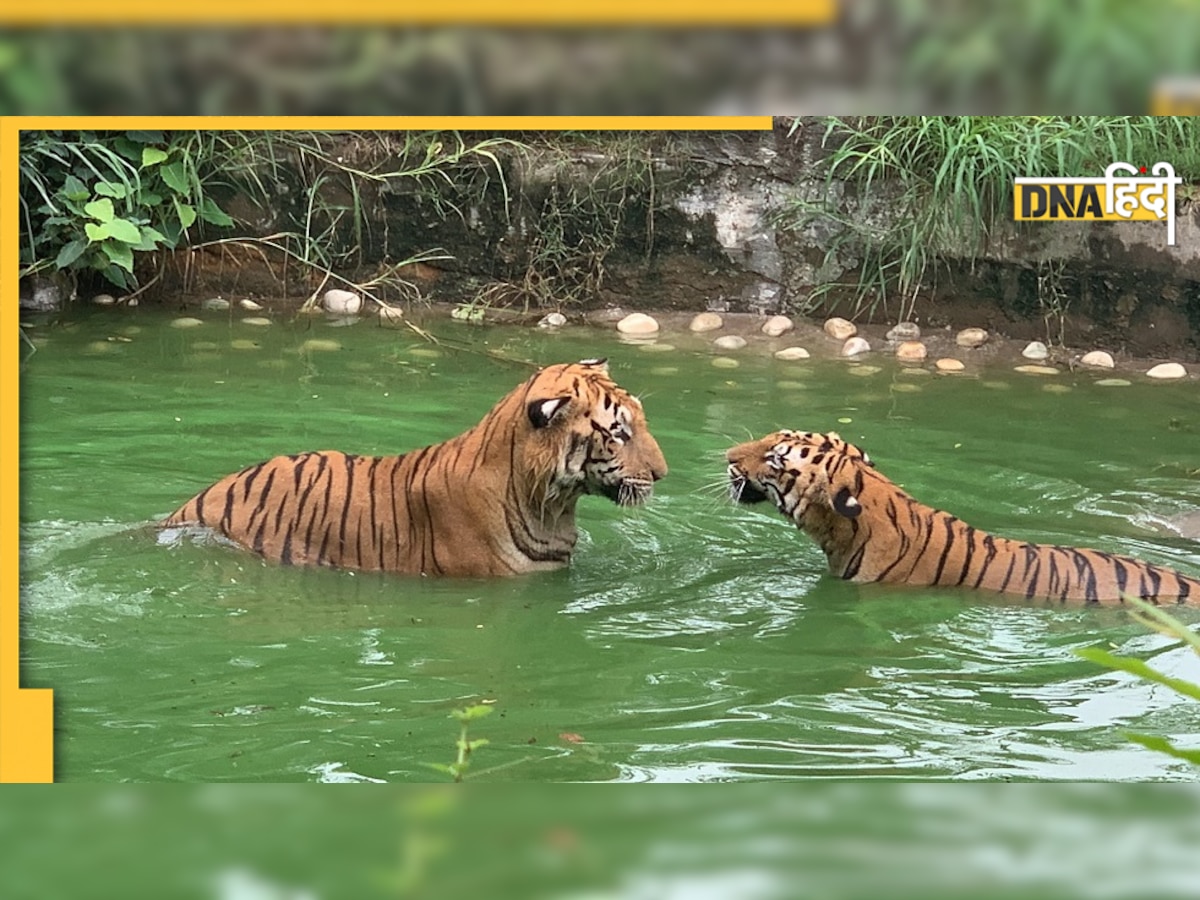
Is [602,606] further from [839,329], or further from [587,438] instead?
[839,329]

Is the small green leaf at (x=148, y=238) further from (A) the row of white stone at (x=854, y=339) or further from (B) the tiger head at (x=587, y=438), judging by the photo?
(B) the tiger head at (x=587, y=438)

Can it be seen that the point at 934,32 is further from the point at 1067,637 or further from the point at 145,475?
the point at 145,475

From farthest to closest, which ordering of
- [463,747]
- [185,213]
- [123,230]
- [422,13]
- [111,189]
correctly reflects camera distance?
[185,213] < [123,230] < [111,189] < [463,747] < [422,13]

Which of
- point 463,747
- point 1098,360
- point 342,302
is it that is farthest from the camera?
point 342,302

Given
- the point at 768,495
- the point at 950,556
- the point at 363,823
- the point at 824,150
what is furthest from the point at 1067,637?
the point at 824,150

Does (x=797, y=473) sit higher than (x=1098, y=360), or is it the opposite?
(x=1098, y=360)

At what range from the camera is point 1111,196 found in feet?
7.46

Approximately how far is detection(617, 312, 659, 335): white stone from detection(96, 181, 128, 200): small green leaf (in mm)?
2286

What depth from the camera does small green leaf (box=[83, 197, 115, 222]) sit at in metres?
6.50

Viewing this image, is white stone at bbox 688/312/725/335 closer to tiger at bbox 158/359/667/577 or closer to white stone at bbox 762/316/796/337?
white stone at bbox 762/316/796/337

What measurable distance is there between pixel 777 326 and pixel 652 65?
6.50 meters

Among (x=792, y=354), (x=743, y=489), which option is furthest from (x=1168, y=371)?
(x=743, y=489)

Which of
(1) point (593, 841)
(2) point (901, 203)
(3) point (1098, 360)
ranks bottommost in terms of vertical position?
(1) point (593, 841)

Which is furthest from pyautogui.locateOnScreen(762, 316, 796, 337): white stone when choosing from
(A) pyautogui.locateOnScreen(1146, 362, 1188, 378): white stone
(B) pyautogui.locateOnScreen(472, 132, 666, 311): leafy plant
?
(A) pyautogui.locateOnScreen(1146, 362, 1188, 378): white stone
